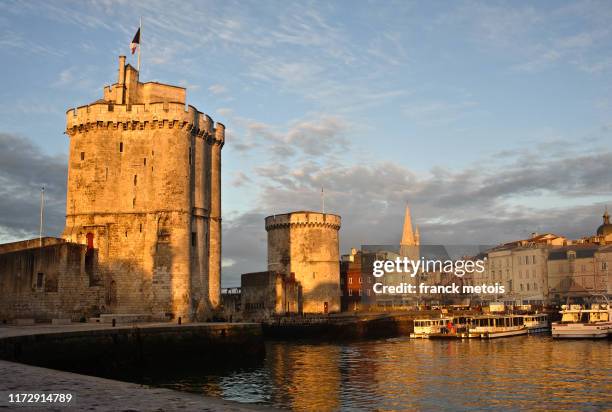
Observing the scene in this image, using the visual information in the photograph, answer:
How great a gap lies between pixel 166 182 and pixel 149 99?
24.1 ft

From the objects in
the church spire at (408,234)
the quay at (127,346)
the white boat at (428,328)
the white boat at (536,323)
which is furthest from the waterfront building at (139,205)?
the church spire at (408,234)

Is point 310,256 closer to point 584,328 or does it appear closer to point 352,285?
point 352,285

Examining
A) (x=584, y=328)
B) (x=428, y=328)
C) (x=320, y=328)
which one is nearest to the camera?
(x=584, y=328)

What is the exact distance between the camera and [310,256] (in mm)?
69312

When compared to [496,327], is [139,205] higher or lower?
higher

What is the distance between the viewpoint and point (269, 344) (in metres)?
50.8

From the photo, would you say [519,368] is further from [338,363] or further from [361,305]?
[361,305]

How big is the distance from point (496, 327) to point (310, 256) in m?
21.8

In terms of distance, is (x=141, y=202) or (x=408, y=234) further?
(x=408, y=234)

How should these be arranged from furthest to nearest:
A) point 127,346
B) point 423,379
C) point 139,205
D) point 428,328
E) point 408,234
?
point 408,234, point 428,328, point 139,205, point 423,379, point 127,346

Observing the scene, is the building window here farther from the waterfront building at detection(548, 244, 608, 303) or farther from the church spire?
the church spire

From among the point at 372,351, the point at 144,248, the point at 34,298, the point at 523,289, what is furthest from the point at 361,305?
the point at 34,298

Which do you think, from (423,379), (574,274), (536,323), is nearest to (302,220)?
(536,323)

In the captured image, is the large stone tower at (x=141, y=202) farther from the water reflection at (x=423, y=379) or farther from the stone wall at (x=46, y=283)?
the water reflection at (x=423, y=379)
